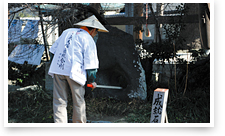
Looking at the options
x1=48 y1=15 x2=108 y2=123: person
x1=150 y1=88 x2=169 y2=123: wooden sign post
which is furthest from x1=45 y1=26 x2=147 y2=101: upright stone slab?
x1=150 y1=88 x2=169 y2=123: wooden sign post

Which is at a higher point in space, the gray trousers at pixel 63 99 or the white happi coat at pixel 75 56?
the white happi coat at pixel 75 56

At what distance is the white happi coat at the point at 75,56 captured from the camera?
9.97 ft

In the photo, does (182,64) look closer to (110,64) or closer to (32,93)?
(110,64)

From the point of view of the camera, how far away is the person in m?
3.05

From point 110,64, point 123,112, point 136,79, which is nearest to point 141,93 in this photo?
point 136,79

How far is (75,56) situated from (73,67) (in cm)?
17

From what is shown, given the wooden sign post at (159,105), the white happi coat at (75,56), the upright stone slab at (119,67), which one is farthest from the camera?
the upright stone slab at (119,67)

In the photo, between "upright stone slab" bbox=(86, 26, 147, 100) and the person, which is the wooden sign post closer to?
the person

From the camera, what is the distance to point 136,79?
472cm

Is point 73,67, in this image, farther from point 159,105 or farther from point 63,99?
point 159,105

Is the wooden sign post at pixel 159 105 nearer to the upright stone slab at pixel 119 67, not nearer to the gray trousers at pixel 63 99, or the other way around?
the gray trousers at pixel 63 99

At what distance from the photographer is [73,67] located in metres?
3.00

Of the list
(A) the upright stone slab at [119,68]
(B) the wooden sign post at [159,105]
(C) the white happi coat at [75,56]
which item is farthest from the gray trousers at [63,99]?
(A) the upright stone slab at [119,68]

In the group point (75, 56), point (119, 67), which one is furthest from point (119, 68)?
point (75, 56)
